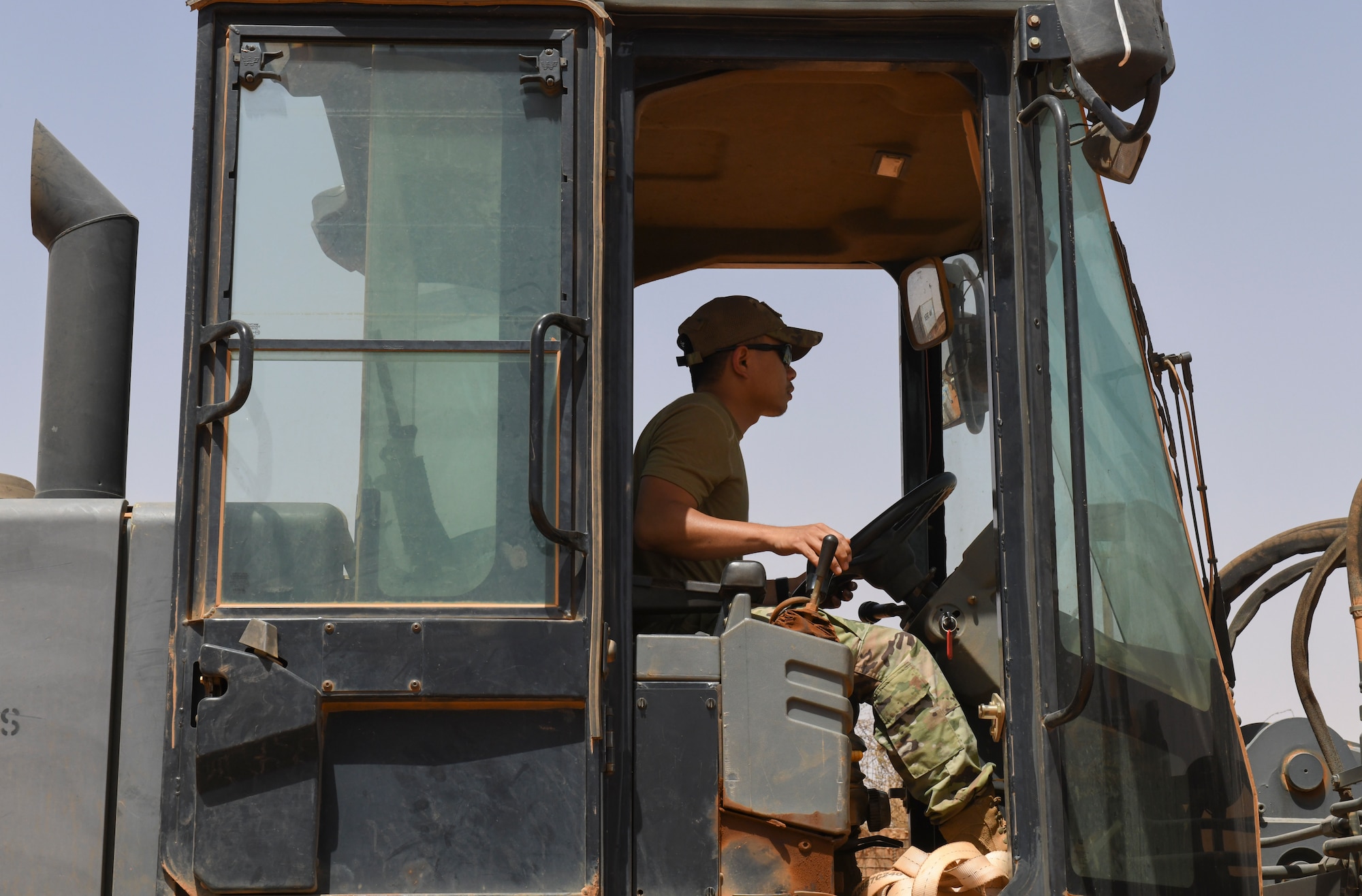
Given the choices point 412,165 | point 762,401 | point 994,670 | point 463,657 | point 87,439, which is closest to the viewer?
point 463,657

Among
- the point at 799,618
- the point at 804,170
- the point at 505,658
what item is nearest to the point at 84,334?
the point at 505,658

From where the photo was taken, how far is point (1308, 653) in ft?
13.9

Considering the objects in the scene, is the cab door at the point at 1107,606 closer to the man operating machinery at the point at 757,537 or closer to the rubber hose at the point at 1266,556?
the man operating machinery at the point at 757,537

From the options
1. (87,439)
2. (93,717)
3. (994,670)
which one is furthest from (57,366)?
(994,670)

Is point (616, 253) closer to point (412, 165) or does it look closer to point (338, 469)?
point (412, 165)

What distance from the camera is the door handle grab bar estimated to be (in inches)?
88.7

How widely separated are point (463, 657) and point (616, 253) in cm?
81

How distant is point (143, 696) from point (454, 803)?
0.60 metres

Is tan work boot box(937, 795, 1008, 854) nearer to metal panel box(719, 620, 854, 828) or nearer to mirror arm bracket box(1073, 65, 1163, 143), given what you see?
metal panel box(719, 620, 854, 828)

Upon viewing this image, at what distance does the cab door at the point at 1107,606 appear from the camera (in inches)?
92.2

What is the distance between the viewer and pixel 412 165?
2.40 meters

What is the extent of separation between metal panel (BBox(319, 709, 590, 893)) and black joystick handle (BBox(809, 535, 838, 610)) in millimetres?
646

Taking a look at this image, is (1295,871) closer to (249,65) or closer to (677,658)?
(677,658)

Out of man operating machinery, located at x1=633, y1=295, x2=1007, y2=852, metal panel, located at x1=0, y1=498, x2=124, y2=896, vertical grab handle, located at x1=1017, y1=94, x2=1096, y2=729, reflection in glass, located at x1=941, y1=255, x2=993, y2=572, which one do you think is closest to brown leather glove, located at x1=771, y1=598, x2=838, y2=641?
man operating machinery, located at x1=633, y1=295, x2=1007, y2=852
